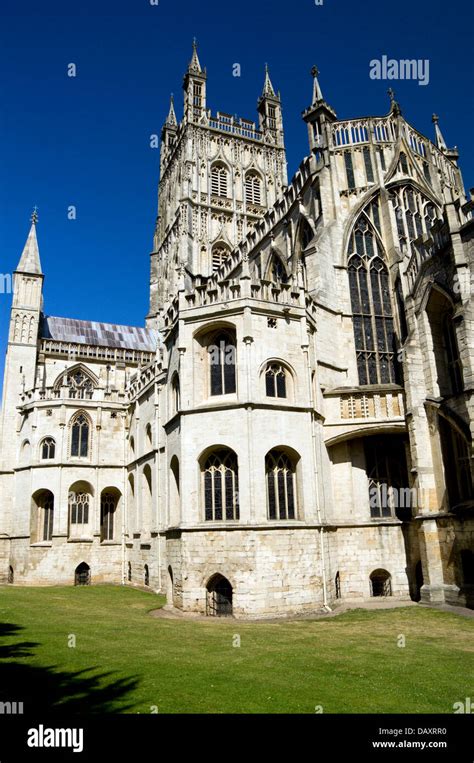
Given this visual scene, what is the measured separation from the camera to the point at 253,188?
211 feet

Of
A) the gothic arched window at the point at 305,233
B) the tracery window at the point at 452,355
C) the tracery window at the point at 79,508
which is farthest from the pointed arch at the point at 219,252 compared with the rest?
the tracery window at the point at 452,355

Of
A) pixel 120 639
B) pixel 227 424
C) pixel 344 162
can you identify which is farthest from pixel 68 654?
pixel 344 162

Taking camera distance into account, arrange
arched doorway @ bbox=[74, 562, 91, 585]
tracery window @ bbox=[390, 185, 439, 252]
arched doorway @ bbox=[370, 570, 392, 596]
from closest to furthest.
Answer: arched doorway @ bbox=[370, 570, 392, 596] < tracery window @ bbox=[390, 185, 439, 252] < arched doorway @ bbox=[74, 562, 91, 585]

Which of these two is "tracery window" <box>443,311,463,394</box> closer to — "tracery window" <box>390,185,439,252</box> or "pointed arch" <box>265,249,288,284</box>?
→ "tracery window" <box>390,185,439,252</box>

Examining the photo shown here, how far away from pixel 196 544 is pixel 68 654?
803cm

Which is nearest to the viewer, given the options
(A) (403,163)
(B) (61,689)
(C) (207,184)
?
(B) (61,689)

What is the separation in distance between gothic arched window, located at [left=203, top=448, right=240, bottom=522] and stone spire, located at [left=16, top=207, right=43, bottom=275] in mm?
33925

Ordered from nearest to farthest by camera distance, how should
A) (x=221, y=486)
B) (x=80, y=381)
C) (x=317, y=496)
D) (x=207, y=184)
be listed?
(x=221, y=486) < (x=317, y=496) < (x=80, y=381) < (x=207, y=184)

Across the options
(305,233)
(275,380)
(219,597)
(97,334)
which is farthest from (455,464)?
(97,334)

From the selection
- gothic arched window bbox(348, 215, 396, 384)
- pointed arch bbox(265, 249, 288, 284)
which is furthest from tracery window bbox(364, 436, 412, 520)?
pointed arch bbox(265, 249, 288, 284)

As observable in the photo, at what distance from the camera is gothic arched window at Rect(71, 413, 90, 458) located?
38.7 metres

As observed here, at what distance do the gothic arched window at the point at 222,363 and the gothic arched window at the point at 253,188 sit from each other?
43.3 meters

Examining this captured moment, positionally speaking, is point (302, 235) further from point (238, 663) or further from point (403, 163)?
point (238, 663)

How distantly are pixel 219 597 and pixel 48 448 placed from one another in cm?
2196
